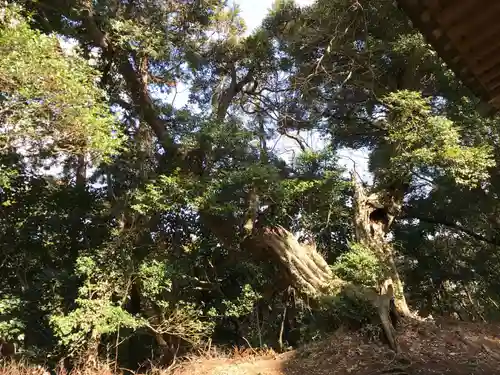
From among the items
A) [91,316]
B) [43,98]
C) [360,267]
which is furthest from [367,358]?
[43,98]

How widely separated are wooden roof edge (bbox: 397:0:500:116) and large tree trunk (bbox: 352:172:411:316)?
6679mm

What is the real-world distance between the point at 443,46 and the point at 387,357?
615 cm

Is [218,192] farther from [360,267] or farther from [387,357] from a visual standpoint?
[387,357]

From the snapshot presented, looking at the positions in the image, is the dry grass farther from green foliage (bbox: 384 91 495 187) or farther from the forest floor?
green foliage (bbox: 384 91 495 187)

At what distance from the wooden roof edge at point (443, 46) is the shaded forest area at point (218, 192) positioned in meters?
5.90

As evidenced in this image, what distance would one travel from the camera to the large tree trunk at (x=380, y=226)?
8797mm

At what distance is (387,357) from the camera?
668cm

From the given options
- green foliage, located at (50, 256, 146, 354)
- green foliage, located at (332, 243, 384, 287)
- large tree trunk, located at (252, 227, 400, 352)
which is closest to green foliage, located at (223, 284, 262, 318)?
large tree trunk, located at (252, 227, 400, 352)

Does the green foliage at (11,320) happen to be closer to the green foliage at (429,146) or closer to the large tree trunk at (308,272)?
the large tree trunk at (308,272)

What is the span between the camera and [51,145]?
6.80 meters

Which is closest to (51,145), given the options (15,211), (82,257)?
(82,257)

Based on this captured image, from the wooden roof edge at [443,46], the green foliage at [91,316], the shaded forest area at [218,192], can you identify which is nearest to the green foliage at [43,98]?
the shaded forest area at [218,192]

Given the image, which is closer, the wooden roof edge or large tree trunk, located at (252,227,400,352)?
the wooden roof edge

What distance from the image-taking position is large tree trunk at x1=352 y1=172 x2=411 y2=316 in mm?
8797
